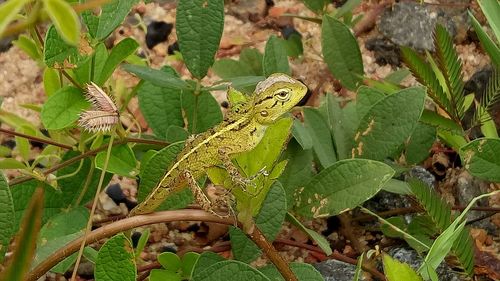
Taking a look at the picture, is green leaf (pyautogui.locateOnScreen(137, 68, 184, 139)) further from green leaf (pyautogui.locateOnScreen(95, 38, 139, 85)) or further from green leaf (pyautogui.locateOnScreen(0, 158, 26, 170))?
green leaf (pyautogui.locateOnScreen(0, 158, 26, 170))

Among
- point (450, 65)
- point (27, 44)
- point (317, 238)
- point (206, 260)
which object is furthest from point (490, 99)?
point (27, 44)

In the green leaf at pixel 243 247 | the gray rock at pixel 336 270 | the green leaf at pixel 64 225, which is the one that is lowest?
the gray rock at pixel 336 270

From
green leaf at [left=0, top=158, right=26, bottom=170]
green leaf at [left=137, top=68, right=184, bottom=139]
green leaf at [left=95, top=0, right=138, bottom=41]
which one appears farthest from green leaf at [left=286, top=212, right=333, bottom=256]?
green leaf at [left=0, top=158, right=26, bottom=170]

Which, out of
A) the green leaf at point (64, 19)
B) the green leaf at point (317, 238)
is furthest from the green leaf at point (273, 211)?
the green leaf at point (64, 19)

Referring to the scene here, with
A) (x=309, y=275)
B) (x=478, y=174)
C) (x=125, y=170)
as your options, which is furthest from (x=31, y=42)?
(x=478, y=174)

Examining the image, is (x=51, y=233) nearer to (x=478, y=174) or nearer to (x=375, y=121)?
(x=375, y=121)

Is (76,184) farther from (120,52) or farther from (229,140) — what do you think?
(229,140)

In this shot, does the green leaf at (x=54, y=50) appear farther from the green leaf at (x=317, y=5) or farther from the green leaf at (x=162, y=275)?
A: the green leaf at (x=317, y=5)
